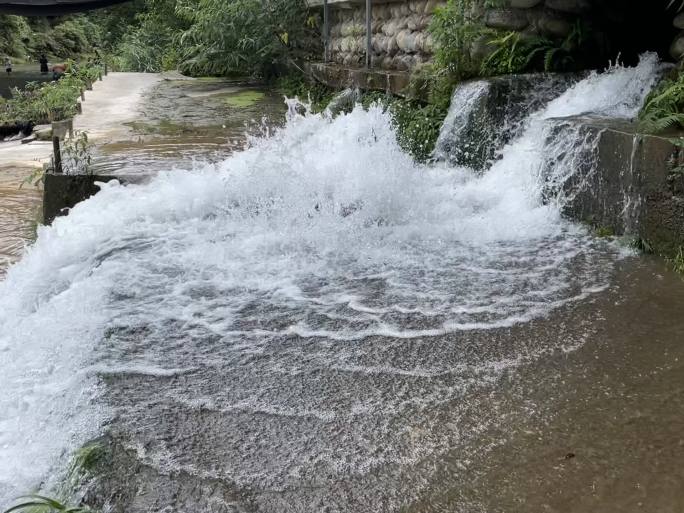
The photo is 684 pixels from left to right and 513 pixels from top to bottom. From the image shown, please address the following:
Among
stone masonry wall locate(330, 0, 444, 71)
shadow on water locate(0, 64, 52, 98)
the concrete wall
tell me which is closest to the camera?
the concrete wall

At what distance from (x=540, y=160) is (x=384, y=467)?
3599mm

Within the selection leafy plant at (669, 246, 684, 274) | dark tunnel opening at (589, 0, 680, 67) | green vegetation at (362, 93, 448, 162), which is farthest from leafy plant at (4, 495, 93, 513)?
dark tunnel opening at (589, 0, 680, 67)

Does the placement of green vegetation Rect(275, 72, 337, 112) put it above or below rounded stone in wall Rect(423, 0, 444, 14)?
below

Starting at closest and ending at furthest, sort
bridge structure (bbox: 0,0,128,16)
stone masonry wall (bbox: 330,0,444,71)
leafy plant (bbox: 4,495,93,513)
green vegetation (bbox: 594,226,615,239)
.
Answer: leafy plant (bbox: 4,495,93,513), green vegetation (bbox: 594,226,615,239), stone masonry wall (bbox: 330,0,444,71), bridge structure (bbox: 0,0,128,16)

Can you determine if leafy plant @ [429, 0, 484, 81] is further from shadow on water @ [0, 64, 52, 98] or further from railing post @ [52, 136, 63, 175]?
shadow on water @ [0, 64, 52, 98]

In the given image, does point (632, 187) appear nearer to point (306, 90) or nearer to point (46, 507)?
point (46, 507)

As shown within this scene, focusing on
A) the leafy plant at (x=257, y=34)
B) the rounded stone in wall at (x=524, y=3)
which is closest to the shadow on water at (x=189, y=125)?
the leafy plant at (x=257, y=34)

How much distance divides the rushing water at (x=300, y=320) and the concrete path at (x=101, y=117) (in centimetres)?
339

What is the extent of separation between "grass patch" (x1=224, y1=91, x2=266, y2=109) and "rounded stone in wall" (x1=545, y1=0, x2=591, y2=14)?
5500 mm

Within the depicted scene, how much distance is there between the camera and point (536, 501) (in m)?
2.11

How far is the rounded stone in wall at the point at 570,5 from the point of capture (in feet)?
21.6

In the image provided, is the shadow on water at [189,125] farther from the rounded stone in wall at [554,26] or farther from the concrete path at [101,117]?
the rounded stone in wall at [554,26]

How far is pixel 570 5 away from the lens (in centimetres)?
660

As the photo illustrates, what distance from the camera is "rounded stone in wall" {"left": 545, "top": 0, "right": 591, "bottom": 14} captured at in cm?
658
